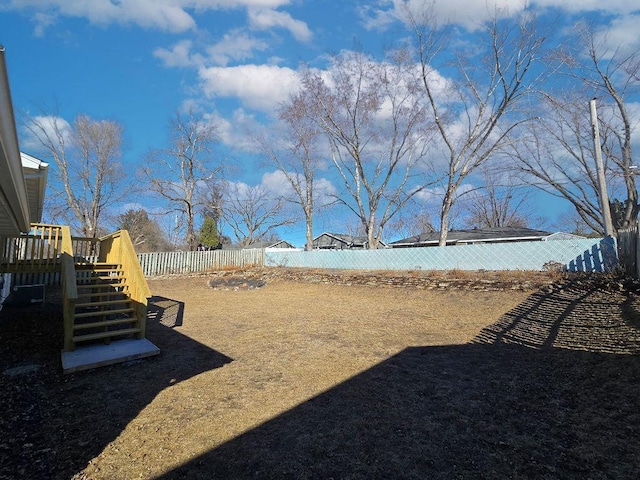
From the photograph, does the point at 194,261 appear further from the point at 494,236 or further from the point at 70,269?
the point at 494,236

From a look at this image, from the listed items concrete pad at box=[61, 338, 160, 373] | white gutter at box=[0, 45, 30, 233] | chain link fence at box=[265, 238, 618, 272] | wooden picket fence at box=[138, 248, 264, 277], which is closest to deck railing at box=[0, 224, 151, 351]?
concrete pad at box=[61, 338, 160, 373]

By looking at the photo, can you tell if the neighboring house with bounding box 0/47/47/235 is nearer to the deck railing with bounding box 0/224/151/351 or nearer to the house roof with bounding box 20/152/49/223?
the house roof with bounding box 20/152/49/223

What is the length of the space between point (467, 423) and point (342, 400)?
1.13m

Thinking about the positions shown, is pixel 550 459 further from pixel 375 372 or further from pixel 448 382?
pixel 375 372

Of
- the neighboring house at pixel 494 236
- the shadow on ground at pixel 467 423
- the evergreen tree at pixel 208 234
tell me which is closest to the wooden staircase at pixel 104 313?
the shadow on ground at pixel 467 423

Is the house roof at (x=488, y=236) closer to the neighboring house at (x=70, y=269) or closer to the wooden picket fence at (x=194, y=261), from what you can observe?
the wooden picket fence at (x=194, y=261)

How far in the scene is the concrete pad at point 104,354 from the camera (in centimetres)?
395

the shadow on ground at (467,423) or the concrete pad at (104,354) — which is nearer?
the shadow on ground at (467,423)

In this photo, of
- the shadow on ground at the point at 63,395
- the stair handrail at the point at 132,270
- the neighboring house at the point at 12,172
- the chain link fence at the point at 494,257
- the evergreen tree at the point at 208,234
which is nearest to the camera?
the neighboring house at the point at 12,172

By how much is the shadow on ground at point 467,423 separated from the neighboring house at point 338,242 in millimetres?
27379

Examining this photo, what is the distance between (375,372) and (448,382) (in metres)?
0.84

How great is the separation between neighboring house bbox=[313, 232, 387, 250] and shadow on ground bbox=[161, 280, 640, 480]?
2738 centimetres

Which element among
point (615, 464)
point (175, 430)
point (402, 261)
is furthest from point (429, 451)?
point (402, 261)

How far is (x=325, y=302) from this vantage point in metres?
9.66
